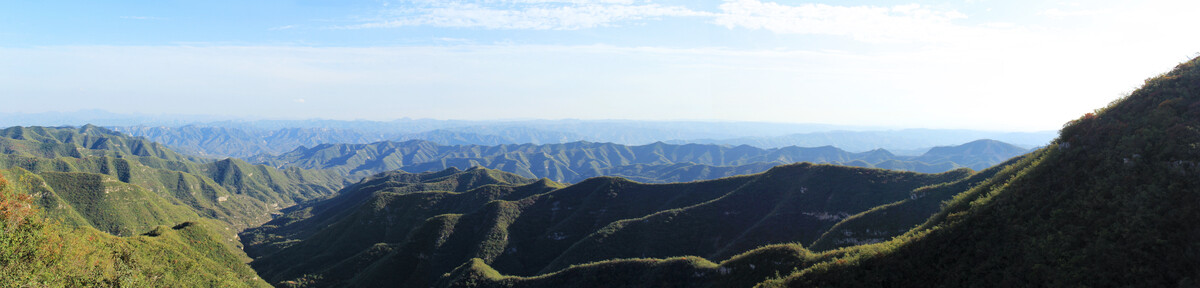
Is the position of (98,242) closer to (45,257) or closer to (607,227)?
(45,257)

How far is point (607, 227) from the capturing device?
4724 inches

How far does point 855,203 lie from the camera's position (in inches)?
4109

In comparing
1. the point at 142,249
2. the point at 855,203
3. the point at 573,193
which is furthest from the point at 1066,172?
the point at 142,249

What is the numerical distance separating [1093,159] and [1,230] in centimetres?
9518

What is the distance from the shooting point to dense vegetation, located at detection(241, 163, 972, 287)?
348ft

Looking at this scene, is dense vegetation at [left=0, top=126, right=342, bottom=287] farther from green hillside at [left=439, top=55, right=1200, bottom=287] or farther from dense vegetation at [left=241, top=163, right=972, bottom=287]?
green hillside at [left=439, top=55, right=1200, bottom=287]

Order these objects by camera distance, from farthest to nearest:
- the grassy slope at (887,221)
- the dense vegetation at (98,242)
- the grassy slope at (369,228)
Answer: the grassy slope at (369,228) → the grassy slope at (887,221) → the dense vegetation at (98,242)

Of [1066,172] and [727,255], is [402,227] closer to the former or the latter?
[727,255]

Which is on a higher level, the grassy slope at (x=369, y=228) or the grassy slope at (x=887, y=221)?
the grassy slope at (x=887, y=221)

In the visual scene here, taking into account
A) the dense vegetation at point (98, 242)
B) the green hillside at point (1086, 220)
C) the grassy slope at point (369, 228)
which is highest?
the green hillside at point (1086, 220)

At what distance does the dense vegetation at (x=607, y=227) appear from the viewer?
4176 inches

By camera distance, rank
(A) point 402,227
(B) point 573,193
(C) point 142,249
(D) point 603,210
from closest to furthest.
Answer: (C) point 142,249
(D) point 603,210
(B) point 573,193
(A) point 402,227

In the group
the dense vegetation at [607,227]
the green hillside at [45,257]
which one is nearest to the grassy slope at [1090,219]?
the dense vegetation at [607,227]

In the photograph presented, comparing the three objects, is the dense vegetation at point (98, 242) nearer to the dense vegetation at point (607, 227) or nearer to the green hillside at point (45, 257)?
the green hillside at point (45, 257)
